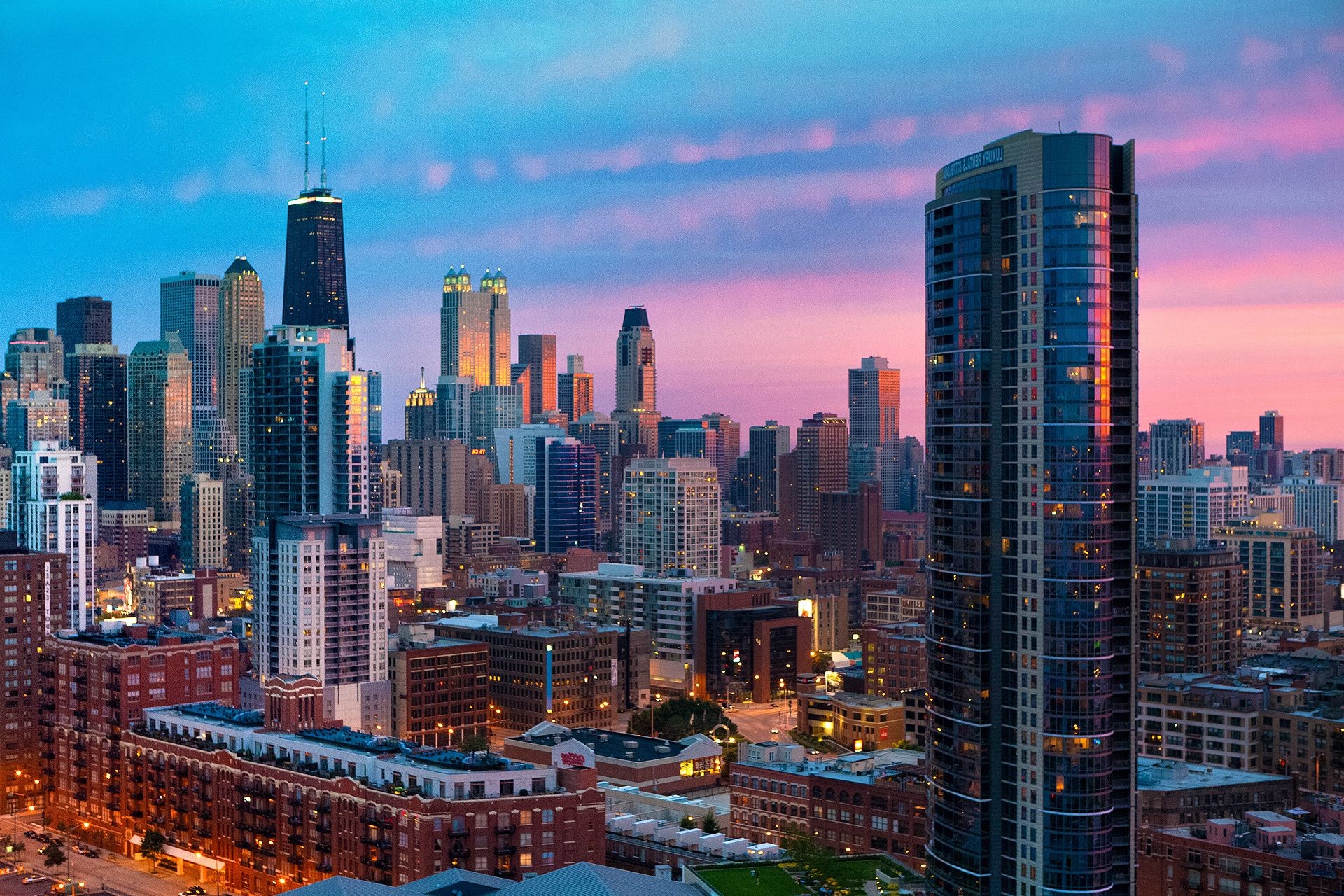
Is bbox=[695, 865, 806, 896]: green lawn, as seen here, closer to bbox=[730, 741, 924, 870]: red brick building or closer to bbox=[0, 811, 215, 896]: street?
bbox=[730, 741, 924, 870]: red brick building

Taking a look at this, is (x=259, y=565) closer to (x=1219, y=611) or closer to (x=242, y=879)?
(x=242, y=879)

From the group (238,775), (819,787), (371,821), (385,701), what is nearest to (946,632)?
(819,787)

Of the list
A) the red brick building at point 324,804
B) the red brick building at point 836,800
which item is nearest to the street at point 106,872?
the red brick building at point 324,804

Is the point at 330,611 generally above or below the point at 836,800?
above

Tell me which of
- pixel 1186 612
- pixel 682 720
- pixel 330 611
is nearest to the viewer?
pixel 330 611

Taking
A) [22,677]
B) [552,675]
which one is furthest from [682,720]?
A: [22,677]

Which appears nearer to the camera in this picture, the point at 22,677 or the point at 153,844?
the point at 153,844

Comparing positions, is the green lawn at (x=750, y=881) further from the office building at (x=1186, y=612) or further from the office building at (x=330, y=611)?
the office building at (x=1186, y=612)

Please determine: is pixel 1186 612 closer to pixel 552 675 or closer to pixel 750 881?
pixel 552 675
